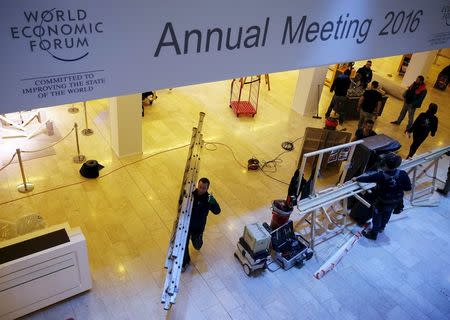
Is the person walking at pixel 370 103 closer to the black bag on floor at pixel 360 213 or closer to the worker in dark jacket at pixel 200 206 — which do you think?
the black bag on floor at pixel 360 213

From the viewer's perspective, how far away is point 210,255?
6.03 meters

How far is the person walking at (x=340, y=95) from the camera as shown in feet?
33.1

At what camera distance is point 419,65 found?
12758 millimetres

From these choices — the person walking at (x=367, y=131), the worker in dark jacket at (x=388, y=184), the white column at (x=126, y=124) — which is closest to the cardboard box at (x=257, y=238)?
the worker in dark jacket at (x=388, y=184)

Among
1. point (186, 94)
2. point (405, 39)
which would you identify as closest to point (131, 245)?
point (405, 39)

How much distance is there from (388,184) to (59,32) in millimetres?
5291

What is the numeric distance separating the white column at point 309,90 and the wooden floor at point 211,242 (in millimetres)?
1649

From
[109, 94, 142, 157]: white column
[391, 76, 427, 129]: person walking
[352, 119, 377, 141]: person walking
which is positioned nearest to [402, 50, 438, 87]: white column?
[391, 76, 427, 129]: person walking

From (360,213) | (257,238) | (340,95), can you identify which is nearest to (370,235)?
(360,213)

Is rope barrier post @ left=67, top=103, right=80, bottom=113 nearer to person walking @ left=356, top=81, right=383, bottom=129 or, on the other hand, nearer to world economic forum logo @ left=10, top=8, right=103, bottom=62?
person walking @ left=356, top=81, right=383, bottom=129

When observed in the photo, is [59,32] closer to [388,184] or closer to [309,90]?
[388,184]

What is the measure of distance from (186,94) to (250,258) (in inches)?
259

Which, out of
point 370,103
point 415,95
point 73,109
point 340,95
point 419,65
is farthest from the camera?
point 419,65

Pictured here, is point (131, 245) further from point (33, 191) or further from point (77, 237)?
point (33, 191)
